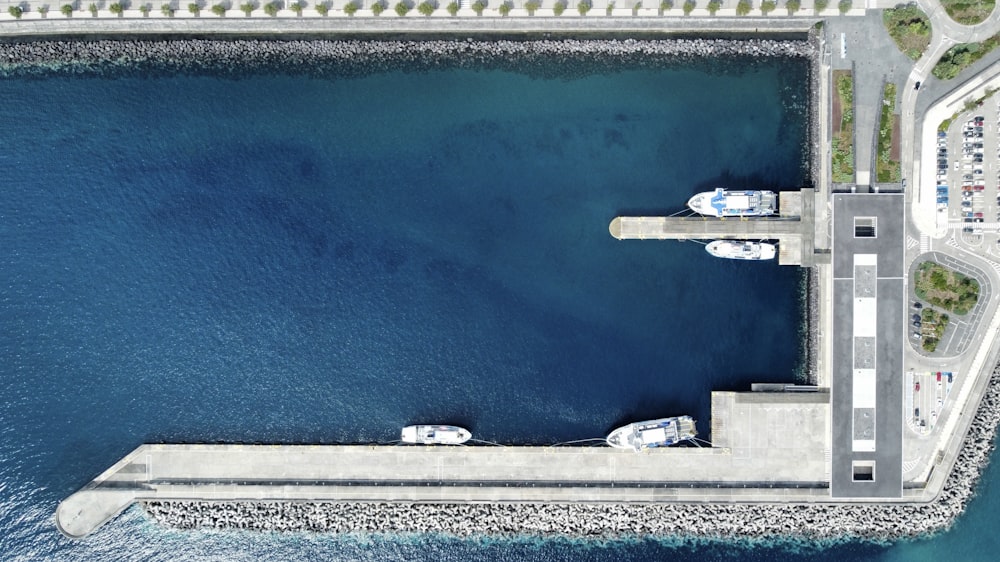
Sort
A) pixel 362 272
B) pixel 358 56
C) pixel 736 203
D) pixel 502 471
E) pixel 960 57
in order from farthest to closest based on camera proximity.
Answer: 1. pixel 358 56
2. pixel 362 272
3. pixel 502 471
4. pixel 736 203
5. pixel 960 57

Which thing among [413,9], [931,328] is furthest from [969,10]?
[413,9]

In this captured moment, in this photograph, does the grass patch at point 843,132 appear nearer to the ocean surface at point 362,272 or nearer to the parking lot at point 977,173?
the ocean surface at point 362,272

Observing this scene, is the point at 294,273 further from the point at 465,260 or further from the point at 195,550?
the point at 195,550

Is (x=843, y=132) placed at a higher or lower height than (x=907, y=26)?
lower

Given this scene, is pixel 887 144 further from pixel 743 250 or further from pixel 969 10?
pixel 743 250

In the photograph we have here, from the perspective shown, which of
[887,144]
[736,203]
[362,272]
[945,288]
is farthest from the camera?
[362,272]

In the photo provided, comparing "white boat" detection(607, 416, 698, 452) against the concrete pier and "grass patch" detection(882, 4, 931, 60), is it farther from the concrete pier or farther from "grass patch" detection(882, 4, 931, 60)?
"grass patch" detection(882, 4, 931, 60)
